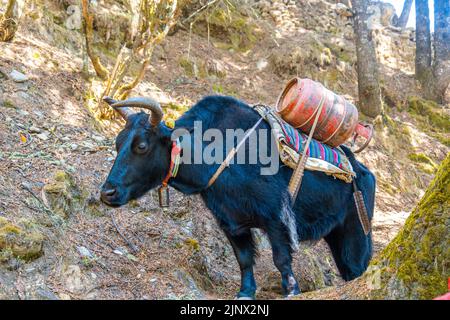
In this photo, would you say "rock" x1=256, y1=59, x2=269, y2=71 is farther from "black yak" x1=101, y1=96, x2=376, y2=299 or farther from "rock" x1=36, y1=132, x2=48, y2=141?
"black yak" x1=101, y1=96, x2=376, y2=299

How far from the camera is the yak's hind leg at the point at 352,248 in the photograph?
588 cm

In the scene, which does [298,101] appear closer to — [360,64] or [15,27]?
[15,27]

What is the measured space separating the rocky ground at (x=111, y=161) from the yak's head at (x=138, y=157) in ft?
2.23

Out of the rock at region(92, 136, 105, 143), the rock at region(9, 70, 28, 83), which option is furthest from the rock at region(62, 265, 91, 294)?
the rock at region(9, 70, 28, 83)

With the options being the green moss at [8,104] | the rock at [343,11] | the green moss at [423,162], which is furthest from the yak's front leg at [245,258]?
the rock at [343,11]

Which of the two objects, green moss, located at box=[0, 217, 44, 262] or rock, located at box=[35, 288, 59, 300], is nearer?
rock, located at box=[35, 288, 59, 300]

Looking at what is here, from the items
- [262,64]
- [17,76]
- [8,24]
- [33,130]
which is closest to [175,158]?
[33,130]

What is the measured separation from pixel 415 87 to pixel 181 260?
10.9m

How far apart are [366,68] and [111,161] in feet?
23.4

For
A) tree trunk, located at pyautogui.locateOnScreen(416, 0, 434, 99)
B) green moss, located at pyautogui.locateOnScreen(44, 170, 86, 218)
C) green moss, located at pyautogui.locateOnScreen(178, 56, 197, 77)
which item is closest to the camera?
Answer: green moss, located at pyautogui.locateOnScreen(44, 170, 86, 218)

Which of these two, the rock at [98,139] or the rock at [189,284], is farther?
the rock at [98,139]

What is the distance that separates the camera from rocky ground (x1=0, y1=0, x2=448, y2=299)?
4719 millimetres

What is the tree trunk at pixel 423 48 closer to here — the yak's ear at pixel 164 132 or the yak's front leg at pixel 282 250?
the yak's front leg at pixel 282 250

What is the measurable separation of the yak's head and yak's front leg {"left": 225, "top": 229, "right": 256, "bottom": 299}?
39.2 inches
